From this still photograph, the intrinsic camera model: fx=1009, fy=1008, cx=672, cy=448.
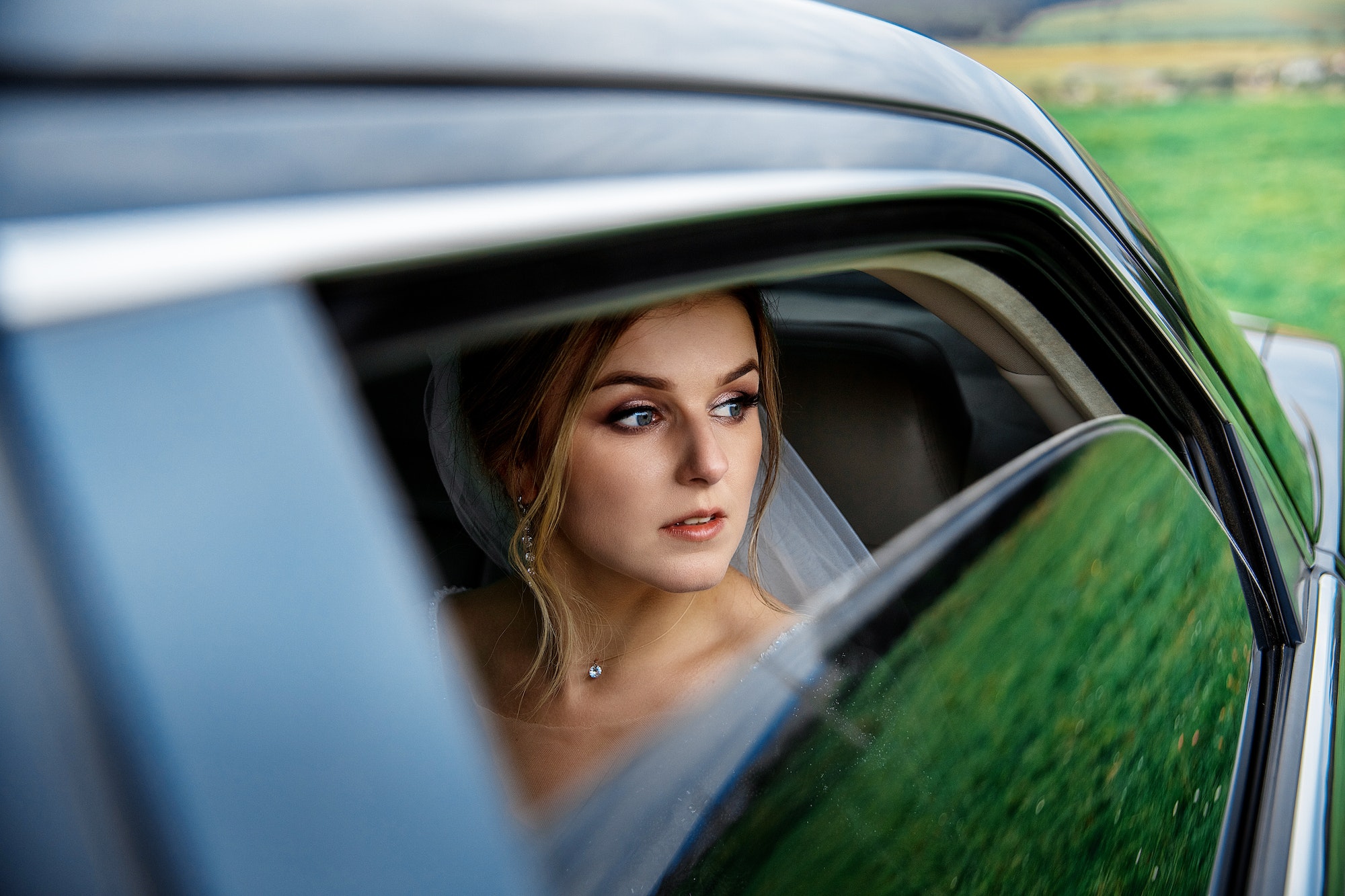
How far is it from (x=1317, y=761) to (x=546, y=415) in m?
1.11

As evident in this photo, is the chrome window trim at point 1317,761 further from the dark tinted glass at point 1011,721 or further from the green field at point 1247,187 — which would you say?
the green field at point 1247,187

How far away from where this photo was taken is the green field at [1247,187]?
28.7 feet

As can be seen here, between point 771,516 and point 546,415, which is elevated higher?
point 546,415

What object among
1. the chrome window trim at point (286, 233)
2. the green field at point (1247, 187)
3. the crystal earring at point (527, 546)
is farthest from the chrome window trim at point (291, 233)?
the green field at point (1247, 187)

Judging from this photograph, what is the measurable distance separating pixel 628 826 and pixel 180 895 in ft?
1.05

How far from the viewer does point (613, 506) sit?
1.33 m

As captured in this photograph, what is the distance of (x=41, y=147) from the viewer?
1.20 ft

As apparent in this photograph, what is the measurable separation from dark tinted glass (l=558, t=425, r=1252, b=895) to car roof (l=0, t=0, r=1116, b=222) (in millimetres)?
375

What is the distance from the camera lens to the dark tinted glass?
66 cm

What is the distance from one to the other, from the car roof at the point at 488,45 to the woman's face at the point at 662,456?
1.62 feet

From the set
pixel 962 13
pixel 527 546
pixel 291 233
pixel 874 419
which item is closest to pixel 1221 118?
pixel 962 13

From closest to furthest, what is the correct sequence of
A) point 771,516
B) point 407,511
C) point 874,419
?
point 407,511
point 771,516
point 874,419

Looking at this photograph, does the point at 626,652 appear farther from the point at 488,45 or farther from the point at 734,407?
the point at 488,45

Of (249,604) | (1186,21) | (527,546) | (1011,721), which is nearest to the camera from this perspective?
(249,604)
